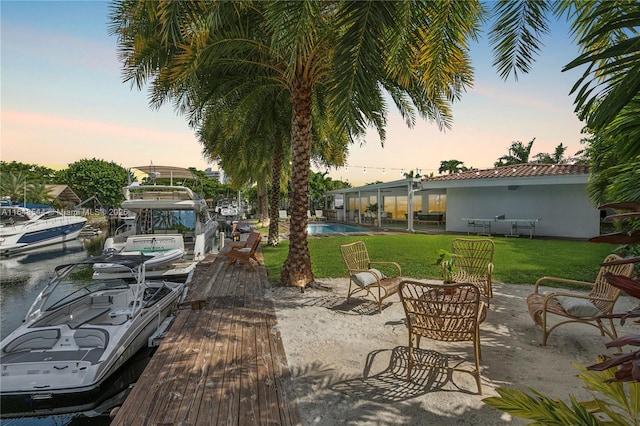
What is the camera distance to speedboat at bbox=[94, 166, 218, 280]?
8.90 meters

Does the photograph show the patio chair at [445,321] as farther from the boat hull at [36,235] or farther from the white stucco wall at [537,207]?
the boat hull at [36,235]

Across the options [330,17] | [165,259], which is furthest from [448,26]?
[165,259]

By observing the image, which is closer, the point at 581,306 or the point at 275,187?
the point at 581,306

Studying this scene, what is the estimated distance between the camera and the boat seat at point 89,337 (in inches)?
182

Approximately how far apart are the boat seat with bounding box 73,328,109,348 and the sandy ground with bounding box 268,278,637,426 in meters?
2.50

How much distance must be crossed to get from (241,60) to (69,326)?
620cm

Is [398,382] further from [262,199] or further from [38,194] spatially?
[38,194]

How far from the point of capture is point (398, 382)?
3619 mm

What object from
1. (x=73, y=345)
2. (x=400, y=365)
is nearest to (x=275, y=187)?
(x=73, y=345)

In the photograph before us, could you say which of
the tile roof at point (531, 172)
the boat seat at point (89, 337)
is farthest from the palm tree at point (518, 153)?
the boat seat at point (89, 337)

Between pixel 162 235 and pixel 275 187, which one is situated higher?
pixel 275 187

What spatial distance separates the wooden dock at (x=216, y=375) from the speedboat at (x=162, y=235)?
2830 mm

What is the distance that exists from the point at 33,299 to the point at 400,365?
11292 mm

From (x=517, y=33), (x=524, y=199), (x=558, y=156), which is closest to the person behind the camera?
(x=517, y=33)
